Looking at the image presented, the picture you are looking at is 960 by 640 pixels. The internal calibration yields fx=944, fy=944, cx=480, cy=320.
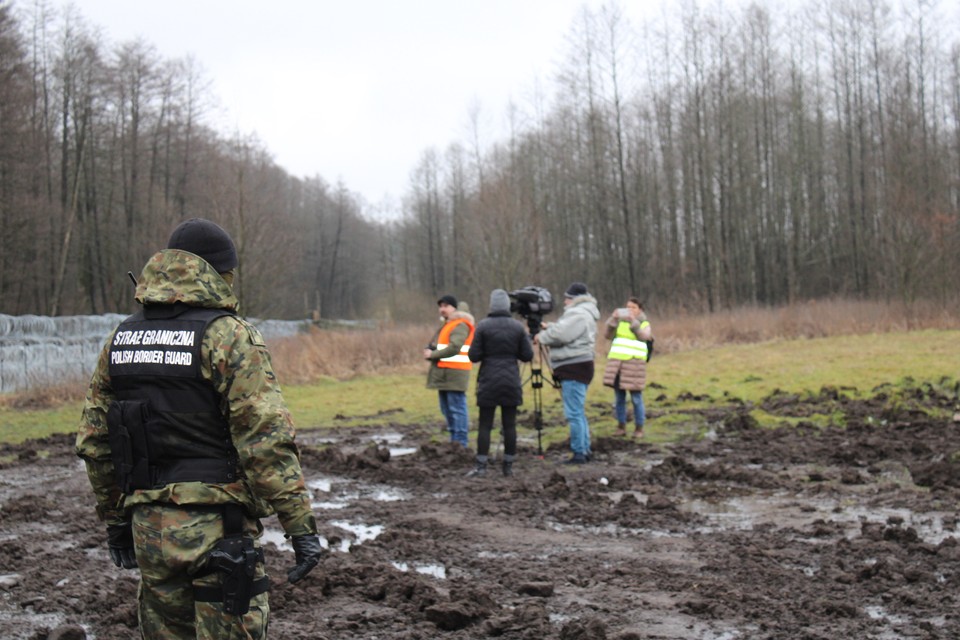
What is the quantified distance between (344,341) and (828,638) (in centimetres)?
2211

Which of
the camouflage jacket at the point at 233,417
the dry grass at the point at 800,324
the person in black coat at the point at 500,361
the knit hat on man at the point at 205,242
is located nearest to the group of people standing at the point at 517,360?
the person in black coat at the point at 500,361

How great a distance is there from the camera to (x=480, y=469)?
10.8 meters

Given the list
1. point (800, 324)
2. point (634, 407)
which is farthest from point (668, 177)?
point (634, 407)

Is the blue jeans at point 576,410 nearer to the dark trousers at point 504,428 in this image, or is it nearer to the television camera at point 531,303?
the dark trousers at point 504,428

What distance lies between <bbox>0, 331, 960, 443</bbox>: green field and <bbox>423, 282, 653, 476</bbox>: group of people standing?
1455 mm

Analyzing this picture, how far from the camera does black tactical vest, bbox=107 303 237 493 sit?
11.4 feet

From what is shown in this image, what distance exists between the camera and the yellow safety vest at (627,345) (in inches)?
502

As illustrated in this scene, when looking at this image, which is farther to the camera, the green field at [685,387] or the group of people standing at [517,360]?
the green field at [685,387]

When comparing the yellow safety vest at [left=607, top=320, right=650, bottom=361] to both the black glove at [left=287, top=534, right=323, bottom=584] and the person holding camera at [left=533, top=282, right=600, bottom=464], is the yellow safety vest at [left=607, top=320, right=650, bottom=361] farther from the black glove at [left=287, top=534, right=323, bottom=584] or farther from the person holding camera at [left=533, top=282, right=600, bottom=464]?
the black glove at [left=287, top=534, right=323, bottom=584]

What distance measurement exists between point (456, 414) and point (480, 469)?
1.92 m

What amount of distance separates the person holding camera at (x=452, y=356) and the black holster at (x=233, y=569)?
27.3 ft

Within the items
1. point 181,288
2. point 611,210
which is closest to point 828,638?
point 181,288

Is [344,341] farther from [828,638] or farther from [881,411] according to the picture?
[828,638]

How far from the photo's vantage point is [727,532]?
25.5ft
